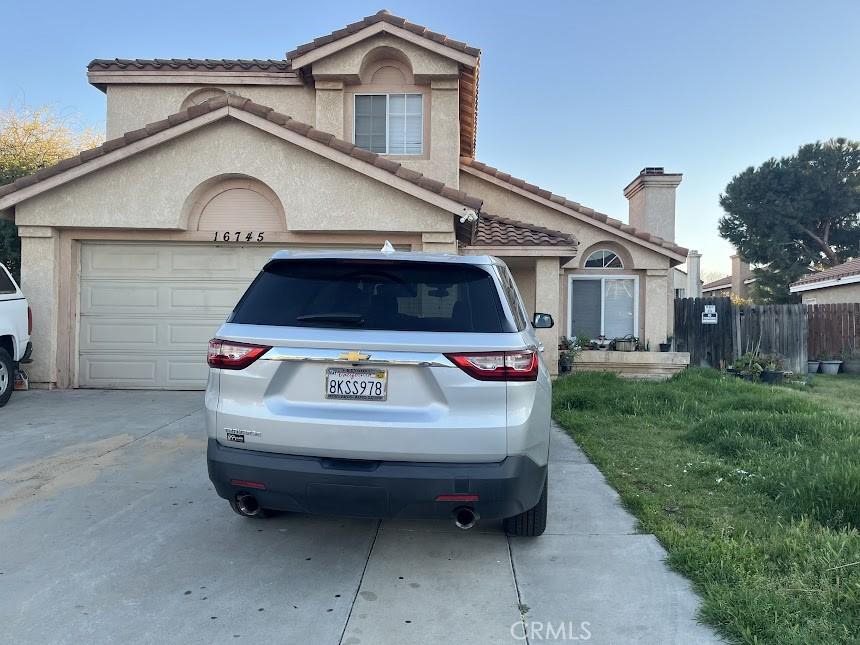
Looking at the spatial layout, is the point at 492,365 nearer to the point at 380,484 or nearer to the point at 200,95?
the point at 380,484

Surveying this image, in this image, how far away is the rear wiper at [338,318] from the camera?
3355 millimetres

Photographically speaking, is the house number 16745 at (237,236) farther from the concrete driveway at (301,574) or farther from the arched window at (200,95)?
the concrete driveway at (301,574)

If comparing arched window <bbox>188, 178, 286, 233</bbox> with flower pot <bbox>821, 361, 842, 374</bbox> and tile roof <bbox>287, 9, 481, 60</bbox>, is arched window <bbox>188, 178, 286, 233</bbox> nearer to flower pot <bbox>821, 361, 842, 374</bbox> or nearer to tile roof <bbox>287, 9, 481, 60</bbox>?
tile roof <bbox>287, 9, 481, 60</bbox>

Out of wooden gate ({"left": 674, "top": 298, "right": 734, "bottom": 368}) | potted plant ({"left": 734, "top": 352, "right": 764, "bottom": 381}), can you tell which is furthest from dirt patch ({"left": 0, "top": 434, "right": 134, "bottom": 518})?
wooden gate ({"left": 674, "top": 298, "right": 734, "bottom": 368})

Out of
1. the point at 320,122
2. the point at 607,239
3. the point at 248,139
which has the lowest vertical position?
the point at 607,239

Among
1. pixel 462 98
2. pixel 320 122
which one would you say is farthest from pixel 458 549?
pixel 462 98

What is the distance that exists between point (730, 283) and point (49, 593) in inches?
1784

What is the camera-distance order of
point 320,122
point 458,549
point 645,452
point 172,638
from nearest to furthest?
1. point 172,638
2. point 458,549
3. point 645,452
4. point 320,122

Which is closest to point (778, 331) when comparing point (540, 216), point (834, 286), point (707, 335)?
point (707, 335)

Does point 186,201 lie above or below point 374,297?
above

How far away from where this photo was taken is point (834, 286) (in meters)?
21.8

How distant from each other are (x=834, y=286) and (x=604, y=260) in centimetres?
1304

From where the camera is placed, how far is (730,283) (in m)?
42.6

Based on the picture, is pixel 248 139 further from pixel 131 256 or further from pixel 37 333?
pixel 37 333
